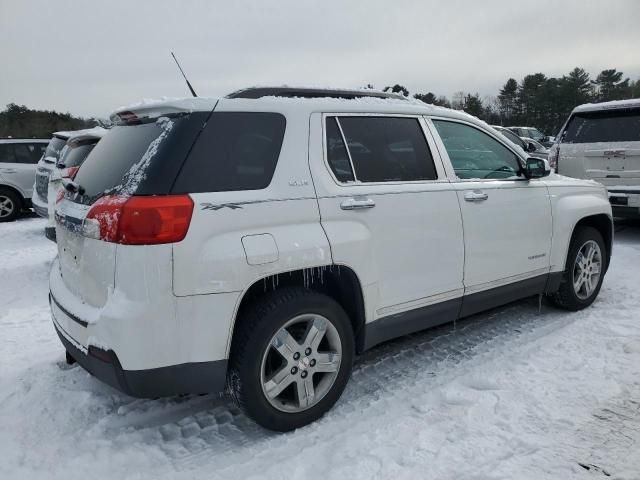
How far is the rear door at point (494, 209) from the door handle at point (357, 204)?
0.83 meters

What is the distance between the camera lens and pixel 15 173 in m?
11.4

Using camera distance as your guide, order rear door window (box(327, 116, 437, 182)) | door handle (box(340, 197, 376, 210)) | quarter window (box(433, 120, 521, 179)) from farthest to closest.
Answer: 1. quarter window (box(433, 120, 521, 179))
2. rear door window (box(327, 116, 437, 182))
3. door handle (box(340, 197, 376, 210))

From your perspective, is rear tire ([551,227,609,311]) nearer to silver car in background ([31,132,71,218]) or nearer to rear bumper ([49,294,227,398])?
rear bumper ([49,294,227,398])

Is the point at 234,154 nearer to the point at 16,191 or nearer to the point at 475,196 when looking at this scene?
the point at 475,196

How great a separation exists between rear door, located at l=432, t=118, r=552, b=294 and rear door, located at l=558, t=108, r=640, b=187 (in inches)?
155

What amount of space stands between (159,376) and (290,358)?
694 mm

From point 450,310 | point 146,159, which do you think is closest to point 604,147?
point 450,310

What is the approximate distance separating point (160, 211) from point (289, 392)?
1278 millimetres

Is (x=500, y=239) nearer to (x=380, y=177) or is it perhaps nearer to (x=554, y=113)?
(x=380, y=177)

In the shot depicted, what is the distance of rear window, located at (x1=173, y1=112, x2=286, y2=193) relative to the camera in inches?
97.8

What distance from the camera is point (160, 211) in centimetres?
233

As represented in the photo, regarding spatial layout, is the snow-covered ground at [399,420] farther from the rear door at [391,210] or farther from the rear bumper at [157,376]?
the rear door at [391,210]

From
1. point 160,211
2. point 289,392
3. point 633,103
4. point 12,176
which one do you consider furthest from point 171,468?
point 12,176

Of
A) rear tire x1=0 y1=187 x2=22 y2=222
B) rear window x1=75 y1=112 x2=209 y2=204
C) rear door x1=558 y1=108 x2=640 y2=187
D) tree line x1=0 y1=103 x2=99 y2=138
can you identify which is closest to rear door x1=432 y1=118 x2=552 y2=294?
rear window x1=75 y1=112 x2=209 y2=204
